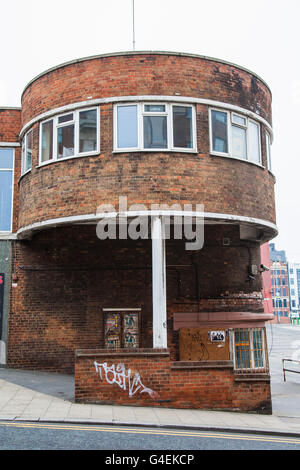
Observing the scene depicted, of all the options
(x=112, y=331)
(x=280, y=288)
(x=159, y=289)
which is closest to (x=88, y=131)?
(x=159, y=289)

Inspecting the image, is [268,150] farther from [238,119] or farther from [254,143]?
[238,119]

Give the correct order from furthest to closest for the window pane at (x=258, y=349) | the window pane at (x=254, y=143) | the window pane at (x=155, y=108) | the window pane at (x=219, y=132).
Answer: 1. the window pane at (x=258, y=349)
2. the window pane at (x=254, y=143)
3. the window pane at (x=219, y=132)
4. the window pane at (x=155, y=108)

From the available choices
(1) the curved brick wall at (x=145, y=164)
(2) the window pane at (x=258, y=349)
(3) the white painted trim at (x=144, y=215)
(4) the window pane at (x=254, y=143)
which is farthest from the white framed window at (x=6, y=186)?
(2) the window pane at (x=258, y=349)

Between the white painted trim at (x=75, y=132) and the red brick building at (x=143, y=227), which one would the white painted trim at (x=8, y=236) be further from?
the white painted trim at (x=75, y=132)

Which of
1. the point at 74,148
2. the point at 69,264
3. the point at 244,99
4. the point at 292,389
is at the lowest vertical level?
the point at 292,389

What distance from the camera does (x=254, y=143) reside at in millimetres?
13531

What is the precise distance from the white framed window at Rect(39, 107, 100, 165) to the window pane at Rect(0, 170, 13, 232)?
110 inches

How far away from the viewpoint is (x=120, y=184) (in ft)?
39.1

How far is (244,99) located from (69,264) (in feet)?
22.9

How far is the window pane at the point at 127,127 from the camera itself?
1223 centimetres

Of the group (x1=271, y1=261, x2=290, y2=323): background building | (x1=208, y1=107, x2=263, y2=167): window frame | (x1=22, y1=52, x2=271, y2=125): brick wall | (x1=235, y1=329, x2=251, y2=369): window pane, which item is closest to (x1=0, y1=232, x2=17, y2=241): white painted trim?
(x1=22, y1=52, x2=271, y2=125): brick wall

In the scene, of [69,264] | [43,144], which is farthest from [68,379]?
[43,144]

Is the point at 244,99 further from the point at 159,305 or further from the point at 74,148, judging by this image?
the point at 159,305

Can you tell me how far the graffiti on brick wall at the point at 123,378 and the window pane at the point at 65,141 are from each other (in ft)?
18.3
